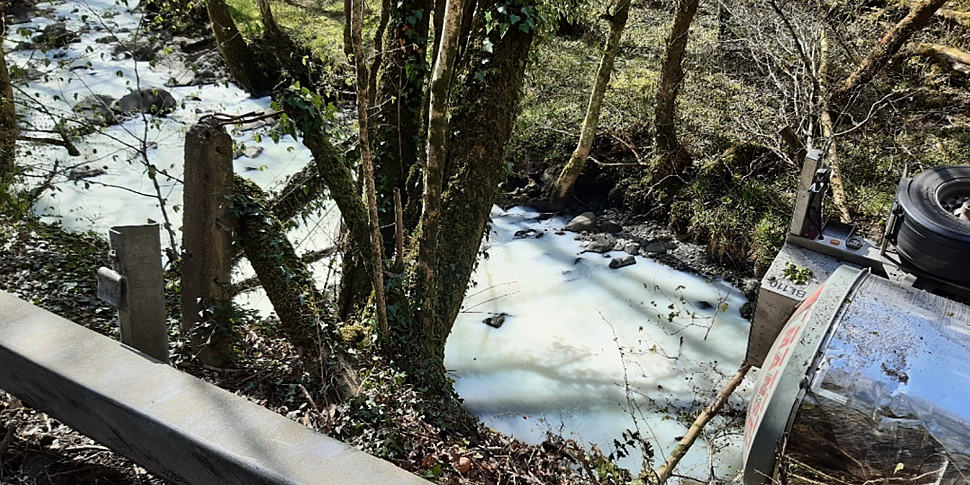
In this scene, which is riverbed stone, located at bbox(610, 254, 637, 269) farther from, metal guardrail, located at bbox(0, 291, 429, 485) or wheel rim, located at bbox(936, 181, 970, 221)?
metal guardrail, located at bbox(0, 291, 429, 485)

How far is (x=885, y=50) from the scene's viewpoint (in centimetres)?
951

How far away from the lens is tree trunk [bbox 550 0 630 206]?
916 centimetres

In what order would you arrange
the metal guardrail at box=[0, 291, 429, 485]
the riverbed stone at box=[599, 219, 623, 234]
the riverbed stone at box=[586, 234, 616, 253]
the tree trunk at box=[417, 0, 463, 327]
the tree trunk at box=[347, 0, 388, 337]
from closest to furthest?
the metal guardrail at box=[0, 291, 429, 485], the tree trunk at box=[347, 0, 388, 337], the tree trunk at box=[417, 0, 463, 327], the riverbed stone at box=[586, 234, 616, 253], the riverbed stone at box=[599, 219, 623, 234]

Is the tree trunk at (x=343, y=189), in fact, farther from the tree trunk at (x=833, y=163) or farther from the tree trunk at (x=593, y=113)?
the tree trunk at (x=833, y=163)

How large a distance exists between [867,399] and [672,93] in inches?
295

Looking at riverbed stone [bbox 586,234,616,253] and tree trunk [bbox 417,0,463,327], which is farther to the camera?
riverbed stone [bbox 586,234,616,253]

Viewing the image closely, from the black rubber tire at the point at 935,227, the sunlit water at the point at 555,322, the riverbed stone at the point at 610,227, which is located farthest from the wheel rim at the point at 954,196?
the riverbed stone at the point at 610,227

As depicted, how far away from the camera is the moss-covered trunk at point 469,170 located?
4.92 meters

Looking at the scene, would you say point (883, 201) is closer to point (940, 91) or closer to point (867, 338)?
point (940, 91)

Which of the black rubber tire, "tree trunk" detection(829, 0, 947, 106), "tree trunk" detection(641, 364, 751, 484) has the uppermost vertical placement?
"tree trunk" detection(829, 0, 947, 106)

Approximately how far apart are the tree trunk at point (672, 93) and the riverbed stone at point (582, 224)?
1.35 meters

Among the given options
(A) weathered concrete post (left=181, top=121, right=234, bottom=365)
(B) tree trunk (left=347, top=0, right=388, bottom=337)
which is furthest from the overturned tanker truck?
(A) weathered concrete post (left=181, top=121, right=234, bottom=365)

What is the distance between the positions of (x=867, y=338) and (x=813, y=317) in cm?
28

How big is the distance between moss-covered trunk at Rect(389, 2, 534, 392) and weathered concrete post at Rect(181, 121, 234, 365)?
1.36m
